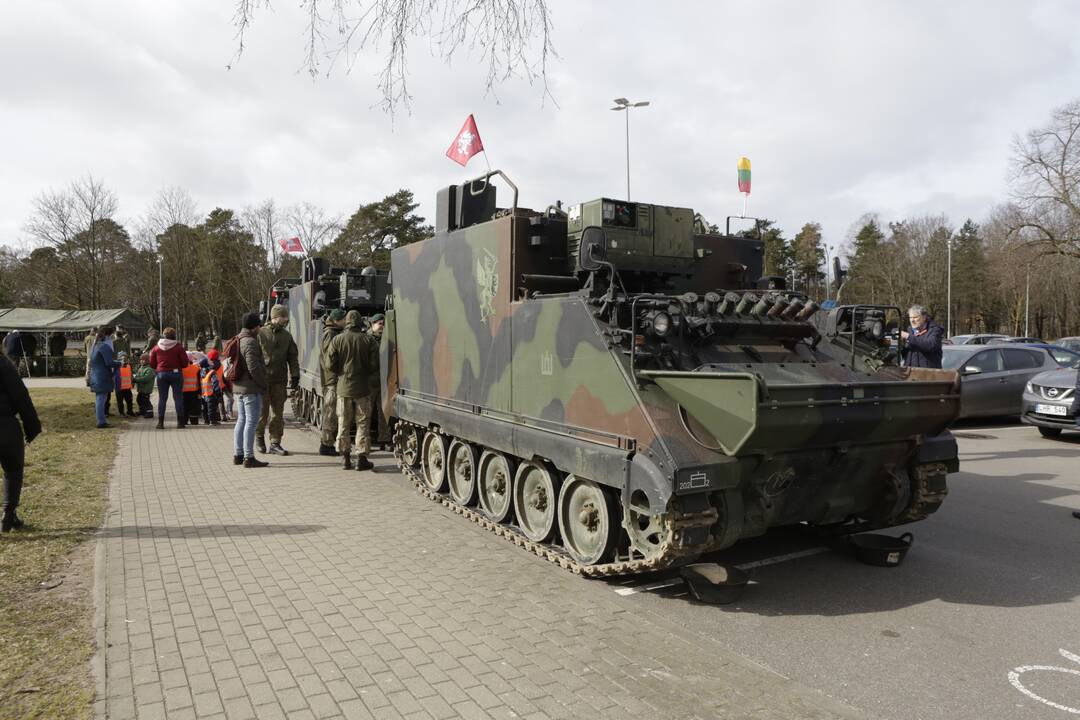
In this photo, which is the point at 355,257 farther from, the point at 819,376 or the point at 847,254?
the point at 847,254

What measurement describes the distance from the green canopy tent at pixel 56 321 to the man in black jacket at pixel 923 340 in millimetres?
25284

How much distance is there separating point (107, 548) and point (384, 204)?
4071 centimetres

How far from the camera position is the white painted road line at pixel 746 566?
5152mm

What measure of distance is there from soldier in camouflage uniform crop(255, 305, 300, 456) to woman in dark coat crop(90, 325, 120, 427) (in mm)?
4076

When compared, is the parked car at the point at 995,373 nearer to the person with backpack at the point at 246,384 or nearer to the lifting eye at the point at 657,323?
the lifting eye at the point at 657,323

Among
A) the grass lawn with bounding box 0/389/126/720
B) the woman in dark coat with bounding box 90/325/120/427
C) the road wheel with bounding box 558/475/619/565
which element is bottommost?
the grass lawn with bounding box 0/389/126/720

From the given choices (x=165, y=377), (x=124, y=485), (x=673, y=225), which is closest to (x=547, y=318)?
(x=673, y=225)

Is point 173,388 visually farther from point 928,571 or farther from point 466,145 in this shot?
point 928,571

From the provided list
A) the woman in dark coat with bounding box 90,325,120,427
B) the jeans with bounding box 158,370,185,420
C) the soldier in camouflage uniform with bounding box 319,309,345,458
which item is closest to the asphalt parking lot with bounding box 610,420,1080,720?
the soldier in camouflage uniform with bounding box 319,309,345,458

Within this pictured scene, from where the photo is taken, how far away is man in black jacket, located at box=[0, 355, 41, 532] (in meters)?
6.19

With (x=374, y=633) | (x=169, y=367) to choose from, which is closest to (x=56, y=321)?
(x=169, y=367)

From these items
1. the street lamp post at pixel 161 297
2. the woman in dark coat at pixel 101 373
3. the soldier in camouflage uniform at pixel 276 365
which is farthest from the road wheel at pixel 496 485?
the street lamp post at pixel 161 297

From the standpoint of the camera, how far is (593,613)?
4.71 m

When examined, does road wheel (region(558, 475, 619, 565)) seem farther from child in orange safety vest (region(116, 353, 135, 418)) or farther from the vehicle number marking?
child in orange safety vest (region(116, 353, 135, 418))
